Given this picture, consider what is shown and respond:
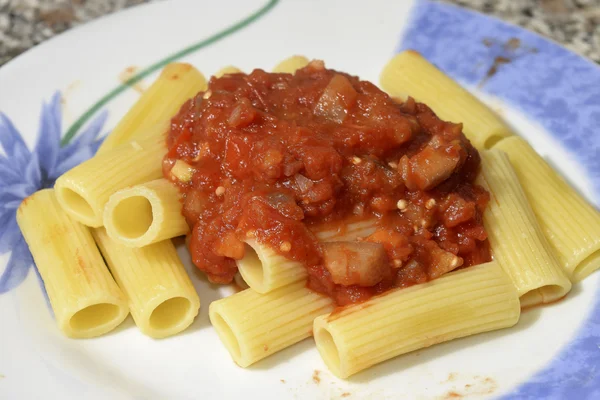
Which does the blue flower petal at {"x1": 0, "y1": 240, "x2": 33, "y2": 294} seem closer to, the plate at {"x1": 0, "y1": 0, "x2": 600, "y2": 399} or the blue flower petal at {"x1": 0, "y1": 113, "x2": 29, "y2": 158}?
the plate at {"x1": 0, "y1": 0, "x2": 600, "y2": 399}

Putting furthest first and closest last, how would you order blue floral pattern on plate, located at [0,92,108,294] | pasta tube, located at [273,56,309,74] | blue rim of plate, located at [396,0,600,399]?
pasta tube, located at [273,56,309,74] < blue rim of plate, located at [396,0,600,399] < blue floral pattern on plate, located at [0,92,108,294]

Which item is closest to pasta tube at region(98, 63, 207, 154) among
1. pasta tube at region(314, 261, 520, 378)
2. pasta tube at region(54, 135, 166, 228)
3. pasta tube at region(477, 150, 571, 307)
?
pasta tube at region(54, 135, 166, 228)

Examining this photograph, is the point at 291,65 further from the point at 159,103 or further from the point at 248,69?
the point at 159,103

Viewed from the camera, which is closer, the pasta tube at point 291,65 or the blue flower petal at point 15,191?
the blue flower petal at point 15,191

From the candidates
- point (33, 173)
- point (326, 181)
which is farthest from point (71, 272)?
point (326, 181)

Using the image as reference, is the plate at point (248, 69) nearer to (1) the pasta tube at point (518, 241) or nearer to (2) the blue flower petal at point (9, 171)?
(2) the blue flower petal at point (9, 171)

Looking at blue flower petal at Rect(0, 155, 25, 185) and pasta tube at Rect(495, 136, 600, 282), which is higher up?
pasta tube at Rect(495, 136, 600, 282)

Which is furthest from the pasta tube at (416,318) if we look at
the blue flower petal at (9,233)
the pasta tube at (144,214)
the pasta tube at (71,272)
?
the blue flower petal at (9,233)

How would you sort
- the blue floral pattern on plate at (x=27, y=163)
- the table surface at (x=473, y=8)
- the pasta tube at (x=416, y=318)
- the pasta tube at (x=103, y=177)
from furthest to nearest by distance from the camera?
the table surface at (x=473, y=8)
the blue floral pattern on plate at (x=27, y=163)
the pasta tube at (x=103, y=177)
the pasta tube at (x=416, y=318)

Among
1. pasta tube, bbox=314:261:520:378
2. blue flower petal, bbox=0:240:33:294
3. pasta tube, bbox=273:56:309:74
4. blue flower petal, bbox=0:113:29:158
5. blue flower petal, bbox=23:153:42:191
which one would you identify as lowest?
blue flower petal, bbox=0:240:33:294
